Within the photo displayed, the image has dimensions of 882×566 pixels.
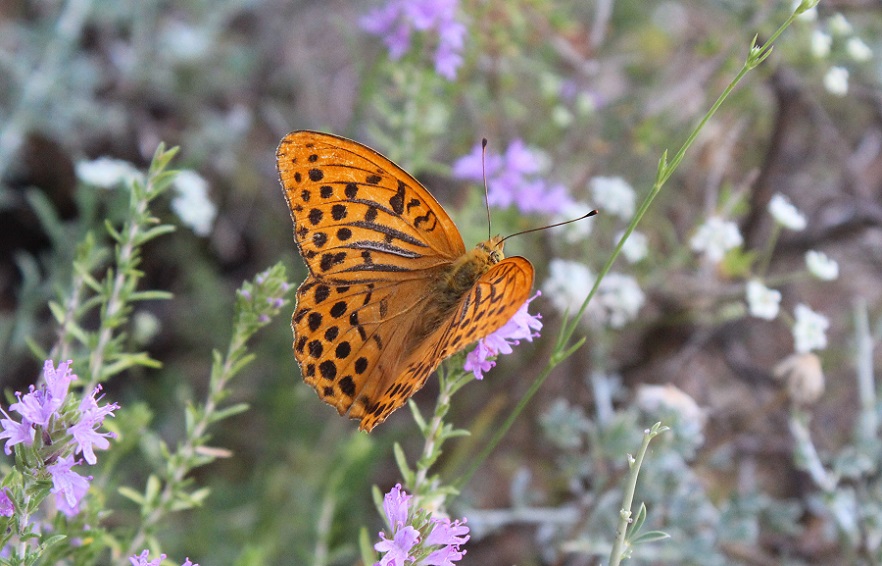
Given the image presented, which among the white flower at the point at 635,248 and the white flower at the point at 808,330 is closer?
the white flower at the point at 808,330

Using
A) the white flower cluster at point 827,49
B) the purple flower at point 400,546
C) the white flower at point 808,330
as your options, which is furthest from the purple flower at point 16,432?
the white flower cluster at point 827,49

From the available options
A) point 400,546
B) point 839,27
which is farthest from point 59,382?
point 839,27

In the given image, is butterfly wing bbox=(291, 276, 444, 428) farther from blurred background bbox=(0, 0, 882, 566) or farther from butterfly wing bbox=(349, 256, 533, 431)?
blurred background bbox=(0, 0, 882, 566)

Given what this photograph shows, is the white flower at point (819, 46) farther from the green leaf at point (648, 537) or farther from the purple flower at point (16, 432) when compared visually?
the purple flower at point (16, 432)

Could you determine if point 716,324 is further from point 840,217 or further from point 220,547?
point 220,547

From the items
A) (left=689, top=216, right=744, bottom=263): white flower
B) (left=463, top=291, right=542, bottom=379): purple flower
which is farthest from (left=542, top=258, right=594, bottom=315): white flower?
(left=463, top=291, right=542, bottom=379): purple flower

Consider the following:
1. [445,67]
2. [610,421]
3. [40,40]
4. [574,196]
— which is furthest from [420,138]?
[40,40]
